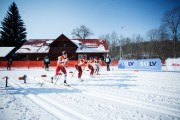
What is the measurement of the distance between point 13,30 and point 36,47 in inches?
723

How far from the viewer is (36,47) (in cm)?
4344

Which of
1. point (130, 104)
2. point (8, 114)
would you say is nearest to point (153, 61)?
point (130, 104)

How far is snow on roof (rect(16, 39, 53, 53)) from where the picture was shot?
138 feet

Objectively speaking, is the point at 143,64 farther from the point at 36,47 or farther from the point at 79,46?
the point at 36,47

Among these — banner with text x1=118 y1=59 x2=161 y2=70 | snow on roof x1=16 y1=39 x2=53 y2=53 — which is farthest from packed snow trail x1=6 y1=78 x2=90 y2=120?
snow on roof x1=16 y1=39 x2=53 y2=53

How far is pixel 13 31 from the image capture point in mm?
55156

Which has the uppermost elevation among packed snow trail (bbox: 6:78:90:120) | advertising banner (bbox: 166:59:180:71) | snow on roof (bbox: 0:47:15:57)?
snow on roof (bbox: 0:47:15:57)

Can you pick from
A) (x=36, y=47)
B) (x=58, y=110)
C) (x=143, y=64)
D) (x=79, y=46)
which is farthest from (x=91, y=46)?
(x=58, y=110)

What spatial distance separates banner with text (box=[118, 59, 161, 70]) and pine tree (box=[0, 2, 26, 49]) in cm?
4413

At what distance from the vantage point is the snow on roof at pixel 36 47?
42000 millimetres

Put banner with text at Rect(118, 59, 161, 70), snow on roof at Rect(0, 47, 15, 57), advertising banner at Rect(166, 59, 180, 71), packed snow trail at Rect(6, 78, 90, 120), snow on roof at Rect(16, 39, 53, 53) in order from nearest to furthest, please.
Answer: packed snow trail at Rect(6, 78, 90, 120)
advertising banner at Rect(166, 59, 180, 71)
banner with text at Rect(118, 59, 161, 70)
snow on roof at Rect(16, 39, 53, 53)
snow on roof at Rect(0, 47, 15, 57)

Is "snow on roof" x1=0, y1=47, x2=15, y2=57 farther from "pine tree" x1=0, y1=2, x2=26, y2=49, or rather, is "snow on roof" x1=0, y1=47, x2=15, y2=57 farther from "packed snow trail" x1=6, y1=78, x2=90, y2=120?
"packed snow trail" x1=6, y1=78, x2=90, y2=120

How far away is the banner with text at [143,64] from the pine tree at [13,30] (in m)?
44.1

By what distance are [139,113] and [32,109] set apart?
334 centimetres
